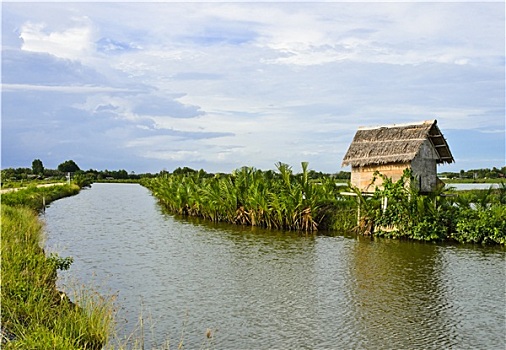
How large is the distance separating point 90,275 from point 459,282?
339 inches

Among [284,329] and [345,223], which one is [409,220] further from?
[284,329]

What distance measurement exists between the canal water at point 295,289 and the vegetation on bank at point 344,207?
86 cm

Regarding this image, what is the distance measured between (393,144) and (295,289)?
9753 millimetres

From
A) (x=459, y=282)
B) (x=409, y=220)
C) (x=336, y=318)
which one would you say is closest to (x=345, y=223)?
(x=409, y=220)

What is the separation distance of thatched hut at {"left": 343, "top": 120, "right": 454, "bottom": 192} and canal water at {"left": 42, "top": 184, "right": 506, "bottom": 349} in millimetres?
2704

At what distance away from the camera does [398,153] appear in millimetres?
19359

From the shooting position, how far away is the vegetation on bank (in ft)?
59.2

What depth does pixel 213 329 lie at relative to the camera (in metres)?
8.95

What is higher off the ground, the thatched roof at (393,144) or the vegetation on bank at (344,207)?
the thatched roof at (393,144)

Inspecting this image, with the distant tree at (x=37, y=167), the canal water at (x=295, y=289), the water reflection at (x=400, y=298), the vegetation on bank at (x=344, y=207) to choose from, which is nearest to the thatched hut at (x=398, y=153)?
the vegetation on bank at (x=344, y=207)

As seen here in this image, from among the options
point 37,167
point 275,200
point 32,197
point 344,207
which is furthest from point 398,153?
point 37,167

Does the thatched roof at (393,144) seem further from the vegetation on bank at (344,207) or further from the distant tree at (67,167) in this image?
the distant tree at (67,167)

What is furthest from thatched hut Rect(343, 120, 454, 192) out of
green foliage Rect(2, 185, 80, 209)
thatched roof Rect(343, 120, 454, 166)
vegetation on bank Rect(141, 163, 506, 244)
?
green foliage Rect(2, 185, 80, 209)

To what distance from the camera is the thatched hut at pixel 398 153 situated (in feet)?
63.2
